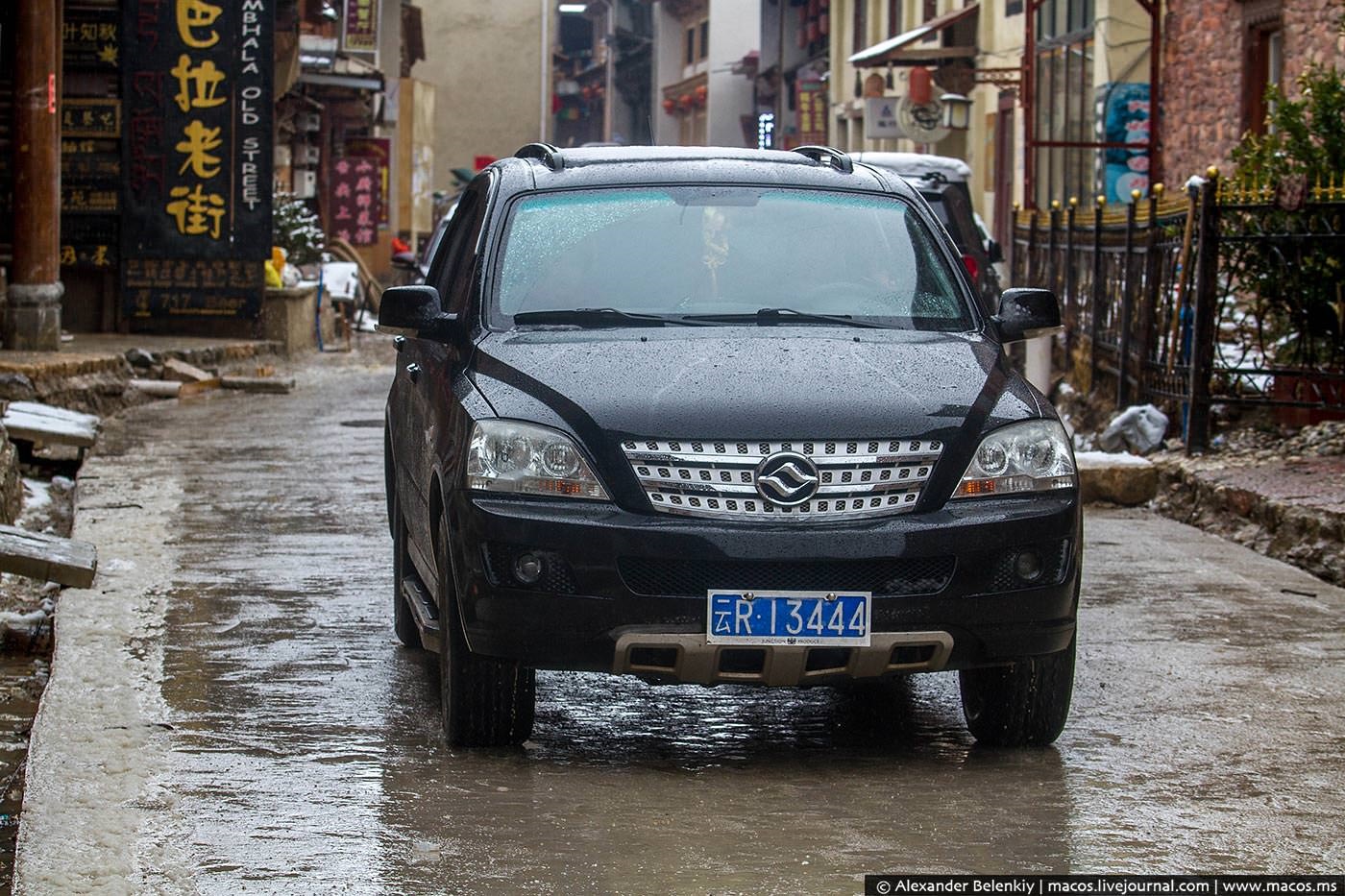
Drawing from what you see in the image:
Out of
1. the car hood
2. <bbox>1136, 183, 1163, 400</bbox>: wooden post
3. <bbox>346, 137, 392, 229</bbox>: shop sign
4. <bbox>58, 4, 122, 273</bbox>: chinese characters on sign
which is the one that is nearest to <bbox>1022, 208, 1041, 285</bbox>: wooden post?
<bbox>1136, 183, 1163, 400</bbox>: wooden post

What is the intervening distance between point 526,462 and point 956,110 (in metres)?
24.3

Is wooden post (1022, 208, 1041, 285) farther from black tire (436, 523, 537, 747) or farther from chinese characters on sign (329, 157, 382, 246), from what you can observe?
chinese characters on sign (329, 157, 382, 246)

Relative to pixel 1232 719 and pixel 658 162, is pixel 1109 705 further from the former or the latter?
pixel 658 162

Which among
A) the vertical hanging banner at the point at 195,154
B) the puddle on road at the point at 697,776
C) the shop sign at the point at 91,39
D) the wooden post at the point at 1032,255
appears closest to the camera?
the puddle on road at the point at 697,776

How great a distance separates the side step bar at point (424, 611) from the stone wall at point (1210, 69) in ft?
45.6

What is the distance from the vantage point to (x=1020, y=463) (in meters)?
5.57

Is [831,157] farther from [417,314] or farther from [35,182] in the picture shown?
[35,182]

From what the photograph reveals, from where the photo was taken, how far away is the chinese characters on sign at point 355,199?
119 ft

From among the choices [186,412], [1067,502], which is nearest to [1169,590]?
[1067,502]

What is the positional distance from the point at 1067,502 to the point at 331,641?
2.97 m

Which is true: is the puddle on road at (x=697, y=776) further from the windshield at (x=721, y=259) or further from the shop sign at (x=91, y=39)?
the shop sign at (x=91, y=39)

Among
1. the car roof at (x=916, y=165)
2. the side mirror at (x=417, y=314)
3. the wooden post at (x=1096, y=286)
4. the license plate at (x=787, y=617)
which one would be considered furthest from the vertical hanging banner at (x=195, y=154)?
the license plate at (x=787, y=617)

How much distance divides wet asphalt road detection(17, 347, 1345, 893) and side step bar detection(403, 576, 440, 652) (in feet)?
0.81

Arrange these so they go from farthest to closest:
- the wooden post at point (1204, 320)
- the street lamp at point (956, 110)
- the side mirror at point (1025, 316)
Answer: the street lamp at point (956, 110) → the wooden post at point (1204, 320) → the side mirror at point (1025, 316)
